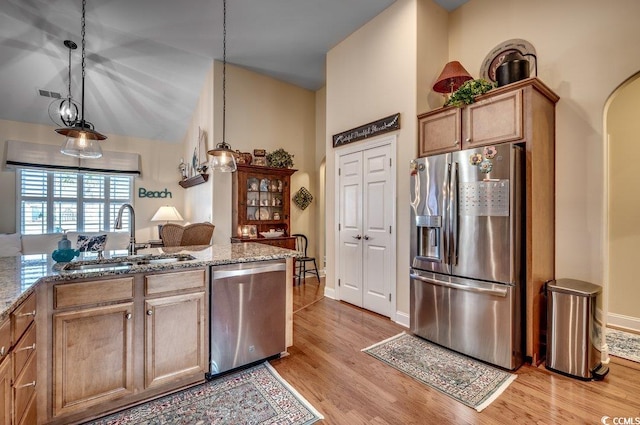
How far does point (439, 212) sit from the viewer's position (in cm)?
289

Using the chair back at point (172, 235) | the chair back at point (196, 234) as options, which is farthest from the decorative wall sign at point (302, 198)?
the chair back at point (172, 235)

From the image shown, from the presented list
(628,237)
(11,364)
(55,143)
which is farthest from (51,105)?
(628,237)

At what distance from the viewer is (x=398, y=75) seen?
3.62 metres

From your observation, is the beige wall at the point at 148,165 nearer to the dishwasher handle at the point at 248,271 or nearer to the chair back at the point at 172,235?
the chair back at the point at 172,235

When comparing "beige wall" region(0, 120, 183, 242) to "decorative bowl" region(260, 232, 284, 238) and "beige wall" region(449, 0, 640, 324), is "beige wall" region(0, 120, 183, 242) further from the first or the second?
"beige wall" region(449, 0, 640, 324)

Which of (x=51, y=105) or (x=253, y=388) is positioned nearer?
(x=253, y=388)

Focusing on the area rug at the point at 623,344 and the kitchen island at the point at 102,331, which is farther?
the area rug at the point at 623,344

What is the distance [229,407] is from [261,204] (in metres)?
3.77

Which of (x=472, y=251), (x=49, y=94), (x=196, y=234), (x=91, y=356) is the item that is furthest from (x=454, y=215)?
(x=49, y=94)

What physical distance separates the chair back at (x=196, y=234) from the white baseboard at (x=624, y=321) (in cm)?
492

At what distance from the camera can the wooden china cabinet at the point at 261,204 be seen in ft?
16.8

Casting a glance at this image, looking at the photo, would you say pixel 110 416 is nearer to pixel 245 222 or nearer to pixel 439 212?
pixel 439 212

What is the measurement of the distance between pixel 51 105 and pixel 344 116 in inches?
217

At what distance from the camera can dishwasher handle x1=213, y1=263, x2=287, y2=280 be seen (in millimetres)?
2289
